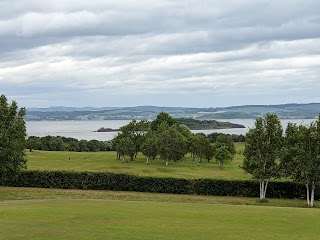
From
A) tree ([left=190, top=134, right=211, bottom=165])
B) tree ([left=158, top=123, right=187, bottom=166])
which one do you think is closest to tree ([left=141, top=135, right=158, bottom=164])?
tree ([left=158, top=123, right=187, bottom=166])

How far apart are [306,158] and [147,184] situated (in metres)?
18.3

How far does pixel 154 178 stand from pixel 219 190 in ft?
24.6

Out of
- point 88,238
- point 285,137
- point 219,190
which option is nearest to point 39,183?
point 219,190

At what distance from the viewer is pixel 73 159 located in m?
82.8

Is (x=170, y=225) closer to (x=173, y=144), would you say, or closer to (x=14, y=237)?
(x=14, y=237)

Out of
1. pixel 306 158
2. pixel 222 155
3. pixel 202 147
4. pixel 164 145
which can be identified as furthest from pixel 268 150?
pixel 202 147

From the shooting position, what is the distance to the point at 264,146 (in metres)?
45.3

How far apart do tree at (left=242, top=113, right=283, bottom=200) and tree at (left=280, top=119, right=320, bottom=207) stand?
246 cm

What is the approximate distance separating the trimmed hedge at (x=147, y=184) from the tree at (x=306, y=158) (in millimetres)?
5008

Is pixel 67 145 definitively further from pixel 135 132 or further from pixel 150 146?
pixel 150 146

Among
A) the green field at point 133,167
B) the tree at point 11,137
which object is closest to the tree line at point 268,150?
the tree at point 11,137

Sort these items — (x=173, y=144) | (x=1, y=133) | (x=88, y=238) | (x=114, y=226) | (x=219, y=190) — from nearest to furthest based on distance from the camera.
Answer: (x=88, y=238)
(x=114, y=226)
(x=1, y=133)
(x=219, y=190)
(x=173, y=144)

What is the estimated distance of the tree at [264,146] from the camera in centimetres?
4509

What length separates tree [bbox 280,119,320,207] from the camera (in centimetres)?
4059
